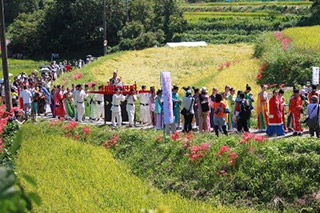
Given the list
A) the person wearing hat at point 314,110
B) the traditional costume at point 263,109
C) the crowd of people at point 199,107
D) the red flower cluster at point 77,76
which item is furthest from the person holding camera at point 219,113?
the red flower cluster at point 77,76

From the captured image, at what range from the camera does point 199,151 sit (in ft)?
41.7

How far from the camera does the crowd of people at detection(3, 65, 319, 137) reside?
15000 millimetres

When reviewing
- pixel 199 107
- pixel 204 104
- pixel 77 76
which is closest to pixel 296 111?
pixel 204 104

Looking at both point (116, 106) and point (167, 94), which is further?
point (116, 106)

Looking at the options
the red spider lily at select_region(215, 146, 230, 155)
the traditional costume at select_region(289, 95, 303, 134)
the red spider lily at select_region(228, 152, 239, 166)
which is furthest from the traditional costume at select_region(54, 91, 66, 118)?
the red spider lily at select_region(228, 152, 239, 166)

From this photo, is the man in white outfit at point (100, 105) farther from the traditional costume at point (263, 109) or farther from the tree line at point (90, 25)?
the tree line at point (90, 25)

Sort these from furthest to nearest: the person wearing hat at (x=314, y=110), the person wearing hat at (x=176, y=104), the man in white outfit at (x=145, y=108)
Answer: the man in white outfit at (x=145, y=108) → the person wearing hat at (x=176, y=104) → the person wearing hat at (x=314, y=110)

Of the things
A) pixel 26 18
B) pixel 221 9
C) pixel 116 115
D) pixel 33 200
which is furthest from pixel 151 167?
pixel 221 9

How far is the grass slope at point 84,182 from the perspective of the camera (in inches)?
416

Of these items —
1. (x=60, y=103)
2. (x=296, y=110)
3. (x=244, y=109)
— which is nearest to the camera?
(x=296, y=110)

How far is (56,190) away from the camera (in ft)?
38.3

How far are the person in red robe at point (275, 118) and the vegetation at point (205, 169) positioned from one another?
2327mm

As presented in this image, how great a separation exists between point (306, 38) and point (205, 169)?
64.1ft

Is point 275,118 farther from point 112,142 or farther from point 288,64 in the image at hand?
point 288,64
